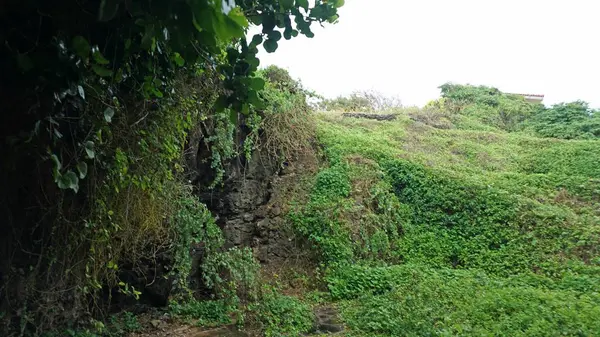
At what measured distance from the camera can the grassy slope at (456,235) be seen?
5.92m

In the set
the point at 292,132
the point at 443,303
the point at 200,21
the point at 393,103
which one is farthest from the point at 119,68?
the point at 393,103

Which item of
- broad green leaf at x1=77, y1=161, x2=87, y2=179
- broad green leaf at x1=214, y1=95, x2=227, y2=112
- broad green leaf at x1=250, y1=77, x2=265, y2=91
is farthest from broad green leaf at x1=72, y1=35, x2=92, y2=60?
broad green leaf at x1=250, y1=77, x2=265, y2=91

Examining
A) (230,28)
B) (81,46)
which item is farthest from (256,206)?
(230,28)

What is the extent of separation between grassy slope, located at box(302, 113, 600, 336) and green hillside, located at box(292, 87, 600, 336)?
3 centimetres

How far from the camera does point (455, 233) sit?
941 cm

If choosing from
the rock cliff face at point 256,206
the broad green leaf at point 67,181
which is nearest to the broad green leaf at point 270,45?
the broad green leaf at point 67,181

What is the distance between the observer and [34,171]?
Result: 3.19 meters

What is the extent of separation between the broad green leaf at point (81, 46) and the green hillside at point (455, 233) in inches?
183

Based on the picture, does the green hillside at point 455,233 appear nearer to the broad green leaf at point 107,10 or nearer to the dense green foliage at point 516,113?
the dense green foliage at point 516,113

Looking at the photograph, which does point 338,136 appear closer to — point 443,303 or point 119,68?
point 443,303

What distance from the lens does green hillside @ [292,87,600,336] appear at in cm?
593

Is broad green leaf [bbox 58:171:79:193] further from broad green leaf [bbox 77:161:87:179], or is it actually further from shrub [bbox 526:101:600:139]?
shrub [bbox 526:101:600:139]

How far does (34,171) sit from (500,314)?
542cm

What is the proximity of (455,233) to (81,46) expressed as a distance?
853cm
